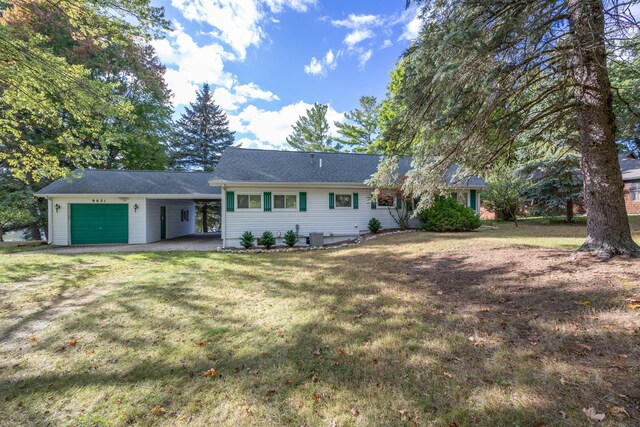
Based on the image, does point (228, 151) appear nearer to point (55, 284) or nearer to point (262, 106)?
point (55, 284)

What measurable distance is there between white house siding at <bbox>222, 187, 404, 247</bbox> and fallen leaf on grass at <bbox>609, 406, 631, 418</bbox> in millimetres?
9622

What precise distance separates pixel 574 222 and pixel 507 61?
15.2 m

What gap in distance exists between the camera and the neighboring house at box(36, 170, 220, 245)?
12.4 metres

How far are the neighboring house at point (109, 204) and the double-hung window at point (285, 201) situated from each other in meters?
3.72

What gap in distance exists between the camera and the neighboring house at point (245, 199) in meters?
11.8

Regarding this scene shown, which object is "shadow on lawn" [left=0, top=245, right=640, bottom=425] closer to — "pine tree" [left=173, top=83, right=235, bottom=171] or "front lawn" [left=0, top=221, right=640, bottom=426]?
"front lawn" [left=0, top=221, right=640, bottom=426]

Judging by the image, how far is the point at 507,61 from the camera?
4867 mm

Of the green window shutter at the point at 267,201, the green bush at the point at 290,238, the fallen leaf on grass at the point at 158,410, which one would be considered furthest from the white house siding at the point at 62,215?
the fallen leaf on grass at the point at 158,410

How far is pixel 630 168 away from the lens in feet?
67.7

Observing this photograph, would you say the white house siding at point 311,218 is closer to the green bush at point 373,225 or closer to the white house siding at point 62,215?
the green bush at point 373,225

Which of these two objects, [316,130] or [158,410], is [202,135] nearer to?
[316,130]

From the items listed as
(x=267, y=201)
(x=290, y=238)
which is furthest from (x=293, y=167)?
(x=290, y=238)

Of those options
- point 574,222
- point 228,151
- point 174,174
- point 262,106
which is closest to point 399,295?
point 228,151

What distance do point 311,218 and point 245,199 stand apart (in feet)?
10.2
